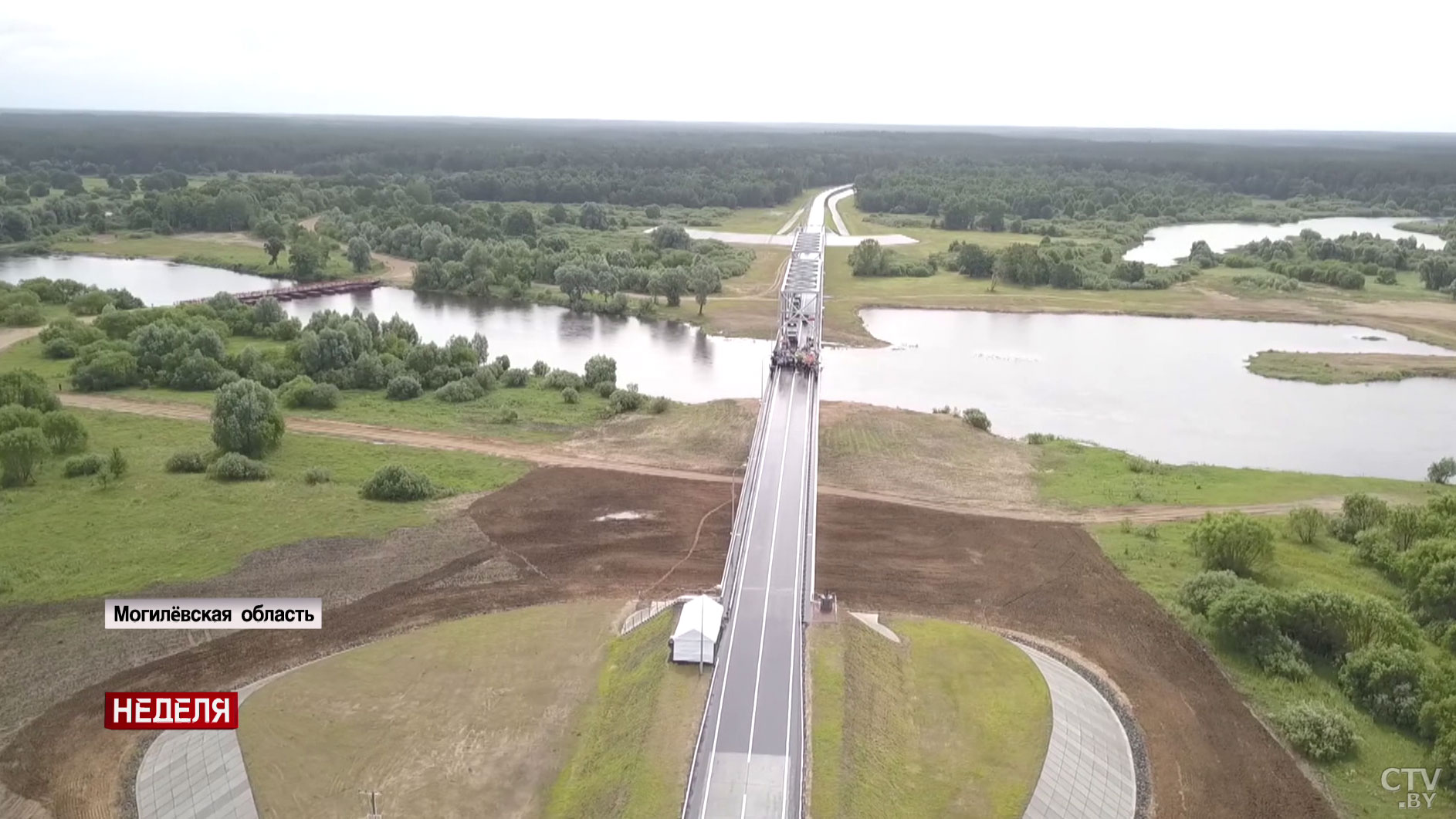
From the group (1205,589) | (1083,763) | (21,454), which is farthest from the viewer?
(21,454)

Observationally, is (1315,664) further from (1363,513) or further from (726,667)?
(726,667)

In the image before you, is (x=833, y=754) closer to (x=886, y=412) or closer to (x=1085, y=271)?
(x=886, y=412)

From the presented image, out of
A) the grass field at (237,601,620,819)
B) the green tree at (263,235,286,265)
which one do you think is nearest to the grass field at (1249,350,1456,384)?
the grass field at (237,601,620,819)

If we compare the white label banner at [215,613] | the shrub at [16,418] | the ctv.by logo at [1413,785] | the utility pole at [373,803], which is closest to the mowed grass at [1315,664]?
the ctv.by logo at [1413,785]

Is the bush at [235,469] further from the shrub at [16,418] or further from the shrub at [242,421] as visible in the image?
the shrub at [16,418]

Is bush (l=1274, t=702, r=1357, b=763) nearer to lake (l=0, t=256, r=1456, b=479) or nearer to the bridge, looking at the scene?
the bridge

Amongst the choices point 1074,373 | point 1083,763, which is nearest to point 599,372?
point 1074,373

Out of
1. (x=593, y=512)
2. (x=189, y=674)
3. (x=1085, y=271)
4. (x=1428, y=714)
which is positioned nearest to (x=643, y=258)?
(x=1085, y=271)
